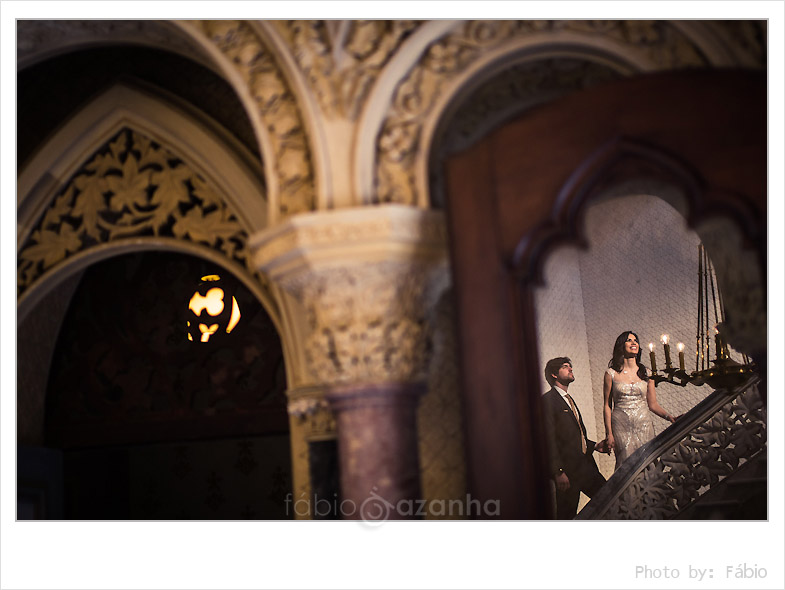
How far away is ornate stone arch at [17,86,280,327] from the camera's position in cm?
443

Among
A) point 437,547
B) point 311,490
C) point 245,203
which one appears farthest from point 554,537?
point 245,203

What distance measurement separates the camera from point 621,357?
20.5 feet

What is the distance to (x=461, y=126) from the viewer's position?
3561 millimetres

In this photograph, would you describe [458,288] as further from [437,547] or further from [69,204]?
[69,204]

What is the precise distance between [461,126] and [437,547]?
5.00ft

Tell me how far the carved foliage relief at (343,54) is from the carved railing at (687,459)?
2659mm

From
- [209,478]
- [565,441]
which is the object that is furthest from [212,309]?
[565,441]

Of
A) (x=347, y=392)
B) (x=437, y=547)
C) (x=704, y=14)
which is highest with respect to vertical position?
(x=704, y=14)

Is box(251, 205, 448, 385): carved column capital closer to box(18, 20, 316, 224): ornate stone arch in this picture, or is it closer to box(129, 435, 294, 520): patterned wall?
box(18, 20, 316, 224): ornate stone arch

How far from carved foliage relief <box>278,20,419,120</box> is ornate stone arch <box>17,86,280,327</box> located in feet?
3.81

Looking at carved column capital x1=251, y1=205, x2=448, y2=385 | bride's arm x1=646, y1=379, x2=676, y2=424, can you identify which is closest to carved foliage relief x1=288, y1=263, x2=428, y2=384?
carved column capital x1=251, y1=205, x2=448, y2=385

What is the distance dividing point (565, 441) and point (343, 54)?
3212 millimetres

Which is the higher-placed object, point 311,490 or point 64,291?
point 64,291

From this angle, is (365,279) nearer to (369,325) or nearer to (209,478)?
(369,325)
